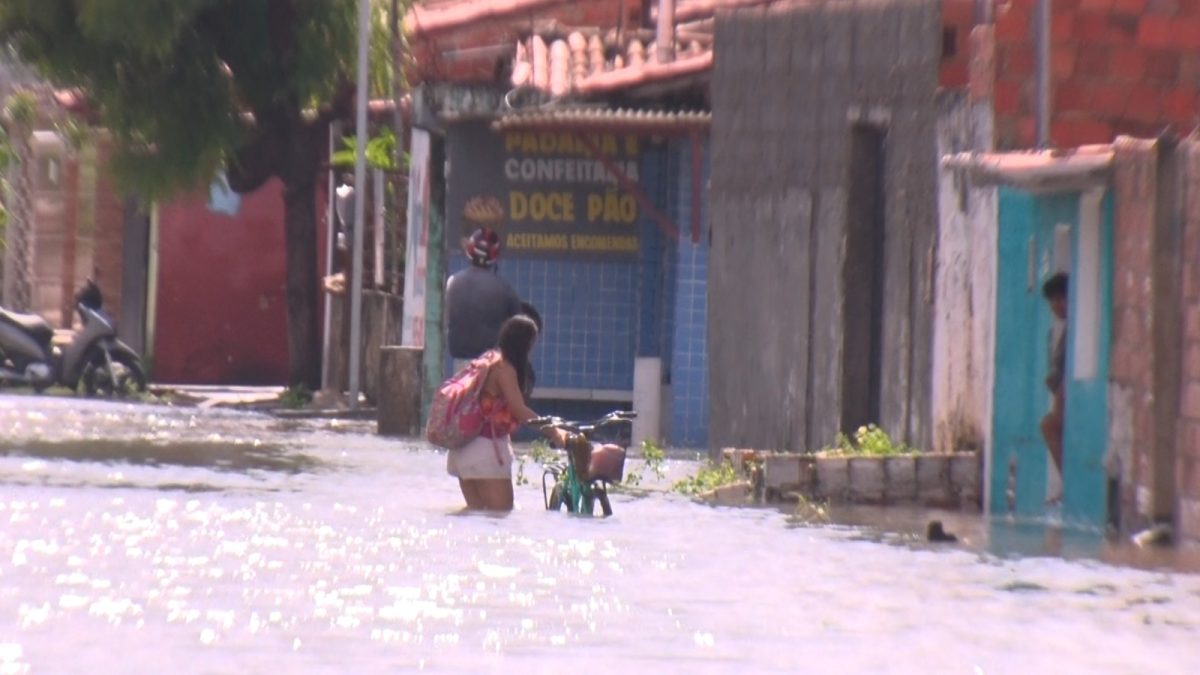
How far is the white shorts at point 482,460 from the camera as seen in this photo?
14.6 m

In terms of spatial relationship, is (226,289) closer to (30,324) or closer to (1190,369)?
(30,324)

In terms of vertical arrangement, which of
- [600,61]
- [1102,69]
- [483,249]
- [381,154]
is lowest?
[483,249]

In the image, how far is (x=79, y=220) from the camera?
39969 millimetres

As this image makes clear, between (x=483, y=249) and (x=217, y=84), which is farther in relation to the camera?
(x=217, y=84)

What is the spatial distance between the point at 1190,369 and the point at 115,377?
63.1ft

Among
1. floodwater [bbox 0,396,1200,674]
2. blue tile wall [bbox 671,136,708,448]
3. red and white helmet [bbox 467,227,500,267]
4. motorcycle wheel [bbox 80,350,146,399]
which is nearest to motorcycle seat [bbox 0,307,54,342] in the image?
motorcycle wheel [bbox 80,350,146,399]

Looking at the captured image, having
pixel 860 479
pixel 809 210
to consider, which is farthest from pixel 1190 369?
pixel 809 210

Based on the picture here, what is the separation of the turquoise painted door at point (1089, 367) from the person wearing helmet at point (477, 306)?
679 centimetres

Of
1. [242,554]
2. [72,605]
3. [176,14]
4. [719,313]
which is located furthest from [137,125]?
[72,605]

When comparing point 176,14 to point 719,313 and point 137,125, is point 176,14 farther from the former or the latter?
point 719,313

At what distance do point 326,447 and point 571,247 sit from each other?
3.44 meters

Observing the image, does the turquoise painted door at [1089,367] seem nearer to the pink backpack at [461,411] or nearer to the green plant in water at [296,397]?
the pink backpack at [461,411]

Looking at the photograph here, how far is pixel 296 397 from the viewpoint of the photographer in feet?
97.5

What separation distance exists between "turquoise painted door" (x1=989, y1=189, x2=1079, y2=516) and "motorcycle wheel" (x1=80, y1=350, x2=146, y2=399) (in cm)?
1648
